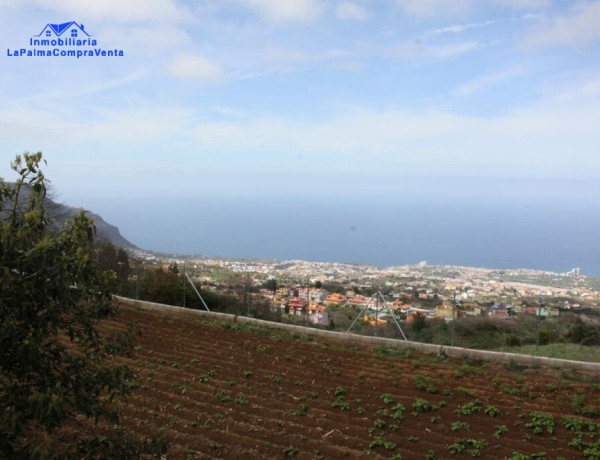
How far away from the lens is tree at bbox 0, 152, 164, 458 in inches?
94.4

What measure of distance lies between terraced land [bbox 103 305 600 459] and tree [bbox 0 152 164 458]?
3.78m

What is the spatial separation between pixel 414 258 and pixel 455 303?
158 ft

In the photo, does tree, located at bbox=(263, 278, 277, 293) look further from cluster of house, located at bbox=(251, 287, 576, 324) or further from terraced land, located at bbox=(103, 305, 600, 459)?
terraced land, located at bbox=(103, 305, 600, 459)

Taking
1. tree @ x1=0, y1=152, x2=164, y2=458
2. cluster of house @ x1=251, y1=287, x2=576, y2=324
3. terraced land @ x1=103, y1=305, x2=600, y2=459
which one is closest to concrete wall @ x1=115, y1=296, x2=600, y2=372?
terraced land @ x1=103, y1=305, x2=600, y2=459

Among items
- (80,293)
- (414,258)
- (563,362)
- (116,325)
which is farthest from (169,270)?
(414,258)

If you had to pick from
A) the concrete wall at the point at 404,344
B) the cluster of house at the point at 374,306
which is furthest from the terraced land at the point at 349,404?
the cluster of house at the point at 374,306

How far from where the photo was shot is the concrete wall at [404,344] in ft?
35.8

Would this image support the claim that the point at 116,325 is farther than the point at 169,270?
No

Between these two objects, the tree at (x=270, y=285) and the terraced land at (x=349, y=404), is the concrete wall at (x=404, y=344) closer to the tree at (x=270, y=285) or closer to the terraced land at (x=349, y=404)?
the terraced land at (x=349, y=404)

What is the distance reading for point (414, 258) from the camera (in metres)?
60.6

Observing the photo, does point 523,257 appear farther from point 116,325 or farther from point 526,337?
point 116,325

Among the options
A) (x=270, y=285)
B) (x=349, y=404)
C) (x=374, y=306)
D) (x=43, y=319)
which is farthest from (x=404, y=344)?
(x=43, y=319)

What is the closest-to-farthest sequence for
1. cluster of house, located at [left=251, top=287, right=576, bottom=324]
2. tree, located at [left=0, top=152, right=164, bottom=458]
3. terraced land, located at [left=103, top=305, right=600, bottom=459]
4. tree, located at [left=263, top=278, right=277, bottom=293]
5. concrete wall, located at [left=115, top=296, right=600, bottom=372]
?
1. tree, located at [left=0, top=152, right=164, bottom=458]
2. terraced land, located at [left=103, top=305, right=600, bottom=459]
3. concrete wall, located at [left=115, top=296, right=600, bottom=372]
4. cluster of house, located at [left=251, top=287, right=576, bottom=324]
5. tree, located at [left=263, top=278, right=277, bottom=293]

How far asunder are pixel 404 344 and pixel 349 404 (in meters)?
4.54
